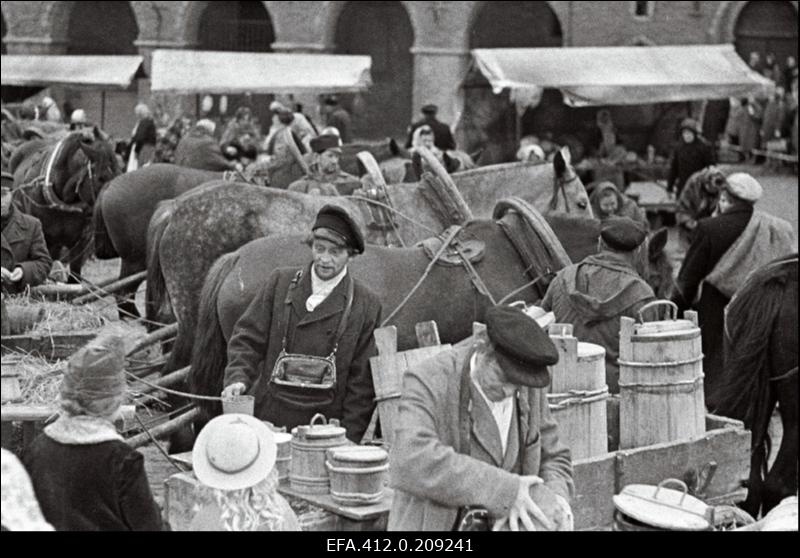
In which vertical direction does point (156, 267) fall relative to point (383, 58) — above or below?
above

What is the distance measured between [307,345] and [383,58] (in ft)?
94.4

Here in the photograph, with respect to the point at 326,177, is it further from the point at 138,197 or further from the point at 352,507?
the point at 352,507

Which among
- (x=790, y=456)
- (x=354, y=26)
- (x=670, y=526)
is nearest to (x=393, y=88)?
(x=354, y=26)

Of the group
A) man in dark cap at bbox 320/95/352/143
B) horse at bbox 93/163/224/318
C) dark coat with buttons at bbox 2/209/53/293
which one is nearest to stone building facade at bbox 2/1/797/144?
man in dark cap at bbox 320/95/352/143

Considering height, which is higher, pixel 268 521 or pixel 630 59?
pixel 268 521

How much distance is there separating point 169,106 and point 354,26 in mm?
5617

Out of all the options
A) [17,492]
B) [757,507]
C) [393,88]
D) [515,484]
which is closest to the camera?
[17,492]

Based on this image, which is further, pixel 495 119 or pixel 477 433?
pixel 495 119

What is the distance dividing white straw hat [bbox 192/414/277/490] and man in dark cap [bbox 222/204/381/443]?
1.65m

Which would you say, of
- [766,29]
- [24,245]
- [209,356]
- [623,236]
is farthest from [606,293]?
[766,29]

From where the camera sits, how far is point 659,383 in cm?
640

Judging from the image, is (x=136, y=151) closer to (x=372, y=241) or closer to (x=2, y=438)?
(x=372, y=241)

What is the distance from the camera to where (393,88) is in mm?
34562

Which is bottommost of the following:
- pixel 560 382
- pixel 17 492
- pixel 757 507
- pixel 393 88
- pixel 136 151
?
pixel 393 88
